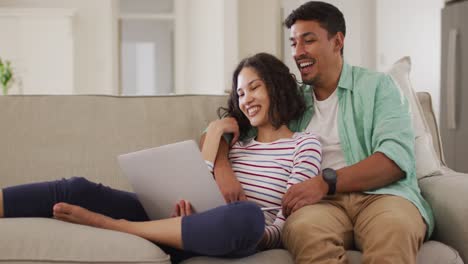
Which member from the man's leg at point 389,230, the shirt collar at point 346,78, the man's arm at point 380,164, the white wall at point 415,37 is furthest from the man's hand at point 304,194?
the white wall at point 415,37

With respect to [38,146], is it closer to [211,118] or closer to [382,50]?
[211,118]

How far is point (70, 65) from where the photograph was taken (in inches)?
319

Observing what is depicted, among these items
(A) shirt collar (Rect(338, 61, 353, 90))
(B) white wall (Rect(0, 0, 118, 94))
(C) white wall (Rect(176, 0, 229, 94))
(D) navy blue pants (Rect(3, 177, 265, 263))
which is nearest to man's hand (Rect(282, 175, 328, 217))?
(D) navy blue pants (Rect(3, 177, 265, 263))

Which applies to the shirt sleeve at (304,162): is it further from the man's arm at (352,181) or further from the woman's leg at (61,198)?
the woman's leg at (61,198)

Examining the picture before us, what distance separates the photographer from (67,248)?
1375mm

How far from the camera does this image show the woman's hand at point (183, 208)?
1612 mm

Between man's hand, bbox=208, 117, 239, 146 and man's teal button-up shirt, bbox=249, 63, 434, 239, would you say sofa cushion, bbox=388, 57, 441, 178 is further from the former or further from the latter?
man's hand, bbox=208, 117, 239, 146

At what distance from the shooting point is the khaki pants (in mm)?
1452

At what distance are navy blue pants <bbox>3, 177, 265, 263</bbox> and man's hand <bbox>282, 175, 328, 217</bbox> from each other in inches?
9.4

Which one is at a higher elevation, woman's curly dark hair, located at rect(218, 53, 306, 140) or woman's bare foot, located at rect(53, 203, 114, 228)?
woman's curly dark hair, located at rect(218, 53, 306, 140)

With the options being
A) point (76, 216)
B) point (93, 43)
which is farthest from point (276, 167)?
point (93, 43)

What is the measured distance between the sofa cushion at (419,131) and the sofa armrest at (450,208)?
0.07 m

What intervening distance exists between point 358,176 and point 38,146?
3.13ft

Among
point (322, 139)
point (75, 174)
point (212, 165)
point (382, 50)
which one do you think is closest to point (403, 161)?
point (322, 139)
